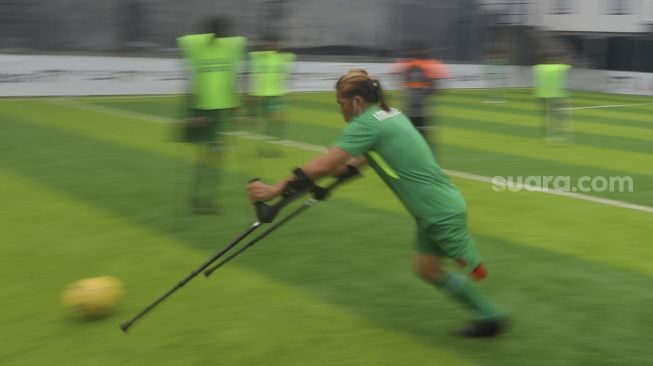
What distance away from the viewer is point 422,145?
425 centimetres

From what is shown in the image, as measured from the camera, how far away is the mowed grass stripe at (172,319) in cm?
445

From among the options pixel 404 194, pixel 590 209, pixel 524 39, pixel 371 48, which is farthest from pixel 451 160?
pixel 524 39

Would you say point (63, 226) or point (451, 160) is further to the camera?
point (451, 160)

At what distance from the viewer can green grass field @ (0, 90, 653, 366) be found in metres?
4.57

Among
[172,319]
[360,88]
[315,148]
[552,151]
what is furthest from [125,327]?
[552,151]

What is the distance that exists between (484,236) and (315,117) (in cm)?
1056

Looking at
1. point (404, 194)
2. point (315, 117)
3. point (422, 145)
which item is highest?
point (422, 145)

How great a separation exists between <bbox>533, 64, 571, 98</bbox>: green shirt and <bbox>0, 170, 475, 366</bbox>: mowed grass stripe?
9.83 m

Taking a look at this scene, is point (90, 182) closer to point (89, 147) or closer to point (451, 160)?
point (89, 147)

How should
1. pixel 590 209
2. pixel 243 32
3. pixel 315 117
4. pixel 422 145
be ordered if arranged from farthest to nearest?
1. pixel 243 32
2. pixel 315 117
3. pixel 590 209
4. pixel 422 145

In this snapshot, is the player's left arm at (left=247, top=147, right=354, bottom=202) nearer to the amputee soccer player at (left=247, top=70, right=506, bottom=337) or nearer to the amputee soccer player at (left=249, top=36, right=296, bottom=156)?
the amputee soccer player at (left=247, top=70, right=506, bottom=337)

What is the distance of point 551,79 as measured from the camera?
1437 cm

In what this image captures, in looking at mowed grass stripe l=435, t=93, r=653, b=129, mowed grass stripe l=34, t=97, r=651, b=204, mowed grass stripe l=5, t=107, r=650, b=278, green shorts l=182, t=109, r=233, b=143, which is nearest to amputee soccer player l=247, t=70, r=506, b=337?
mowed grass stripe l=5, t=107, r=650, b=278

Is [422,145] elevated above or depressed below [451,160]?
above
